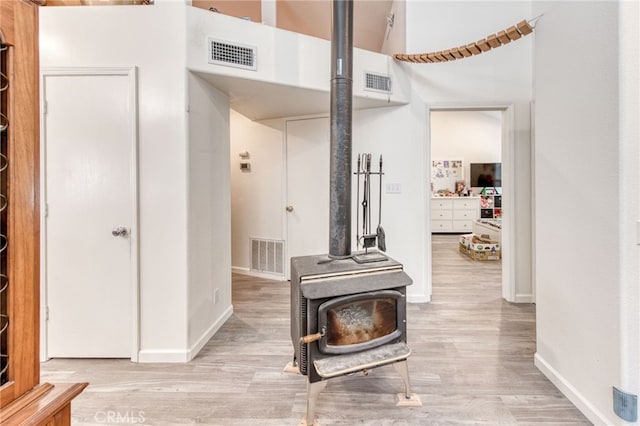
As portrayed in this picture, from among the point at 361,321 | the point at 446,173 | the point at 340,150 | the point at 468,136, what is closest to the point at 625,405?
the point at 361,321

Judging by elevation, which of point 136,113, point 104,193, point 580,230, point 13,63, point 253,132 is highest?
point 253,132

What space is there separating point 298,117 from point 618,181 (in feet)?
A: 9.92

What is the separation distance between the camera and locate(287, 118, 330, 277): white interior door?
3594 mm

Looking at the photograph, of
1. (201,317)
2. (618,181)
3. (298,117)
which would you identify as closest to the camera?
(618,181)

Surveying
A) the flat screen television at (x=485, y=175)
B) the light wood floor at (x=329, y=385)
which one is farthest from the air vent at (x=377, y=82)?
the flat screen television at (x=485, y=175)

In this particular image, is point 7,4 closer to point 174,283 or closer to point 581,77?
point 174,283

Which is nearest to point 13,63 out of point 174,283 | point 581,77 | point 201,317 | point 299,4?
point 174,283

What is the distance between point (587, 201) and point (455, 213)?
21.3 ft

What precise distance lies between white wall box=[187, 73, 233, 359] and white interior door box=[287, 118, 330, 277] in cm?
113

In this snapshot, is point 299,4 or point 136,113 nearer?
point 136,113

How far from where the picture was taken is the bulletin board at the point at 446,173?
8.09 m

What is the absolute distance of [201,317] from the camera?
228 cm

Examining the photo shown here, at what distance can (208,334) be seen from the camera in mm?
2355
